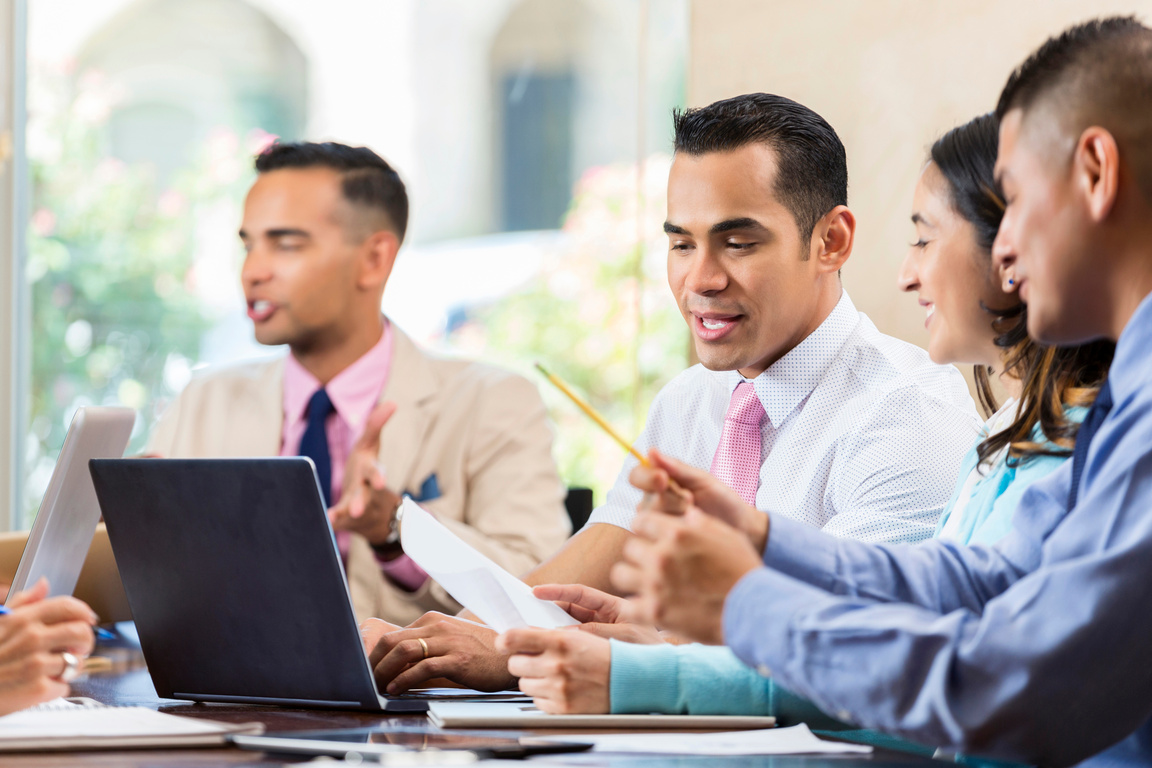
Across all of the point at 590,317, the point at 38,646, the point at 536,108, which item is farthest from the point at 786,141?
the point at 536,108

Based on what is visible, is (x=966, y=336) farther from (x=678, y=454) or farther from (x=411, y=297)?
(x=411, y=297)

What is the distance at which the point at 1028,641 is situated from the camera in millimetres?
759

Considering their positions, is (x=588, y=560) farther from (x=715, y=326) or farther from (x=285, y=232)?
(x=285, y=232)

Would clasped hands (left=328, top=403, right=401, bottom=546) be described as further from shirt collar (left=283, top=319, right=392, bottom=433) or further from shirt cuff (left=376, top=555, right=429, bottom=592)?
shirt collar (left=283, top=319, right=392, bottom=433)

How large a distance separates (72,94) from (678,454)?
2.69 metres

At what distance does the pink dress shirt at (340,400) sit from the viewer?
2.51 meters

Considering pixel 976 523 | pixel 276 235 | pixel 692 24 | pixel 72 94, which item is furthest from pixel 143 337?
pixel 976 523

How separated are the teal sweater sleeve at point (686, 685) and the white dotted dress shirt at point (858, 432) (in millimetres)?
401

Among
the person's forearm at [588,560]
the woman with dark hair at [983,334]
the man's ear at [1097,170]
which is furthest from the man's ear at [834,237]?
the man's ear at [1097,170]

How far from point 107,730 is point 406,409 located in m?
1.60

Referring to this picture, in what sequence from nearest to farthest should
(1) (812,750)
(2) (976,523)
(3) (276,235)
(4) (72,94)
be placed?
(1) (812,750), (2) (976,523), (3) (276,235), (4) (72,94)

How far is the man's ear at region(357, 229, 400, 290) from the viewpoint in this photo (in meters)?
2.73

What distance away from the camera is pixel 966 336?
139 cm

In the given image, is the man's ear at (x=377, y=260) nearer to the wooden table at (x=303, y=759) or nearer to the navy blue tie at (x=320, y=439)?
the navy blue tie at (x=320, y=439)
